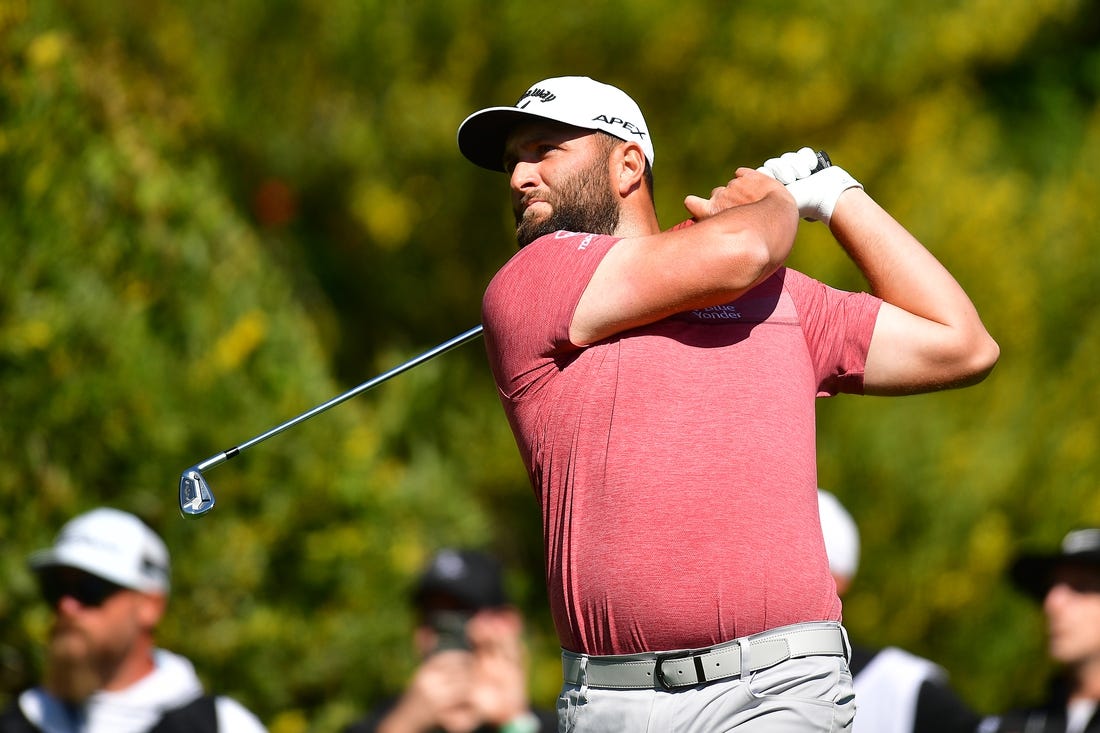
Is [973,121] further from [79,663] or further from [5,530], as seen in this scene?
[79,663]

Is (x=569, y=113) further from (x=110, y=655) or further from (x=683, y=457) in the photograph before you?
(x=110, y=655)

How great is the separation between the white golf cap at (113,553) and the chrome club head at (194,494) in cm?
135

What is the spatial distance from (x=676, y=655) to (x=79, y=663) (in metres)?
2.73

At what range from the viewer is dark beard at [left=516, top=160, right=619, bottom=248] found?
128 inches

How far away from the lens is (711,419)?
110 inches

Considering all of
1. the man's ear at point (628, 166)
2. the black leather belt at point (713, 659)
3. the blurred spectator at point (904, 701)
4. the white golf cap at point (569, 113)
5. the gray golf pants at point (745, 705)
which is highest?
the white golf cap at point (569, 113)

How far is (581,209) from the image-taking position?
3.27 metres

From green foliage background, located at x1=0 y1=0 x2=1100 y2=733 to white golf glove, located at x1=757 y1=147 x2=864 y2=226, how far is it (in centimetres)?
450

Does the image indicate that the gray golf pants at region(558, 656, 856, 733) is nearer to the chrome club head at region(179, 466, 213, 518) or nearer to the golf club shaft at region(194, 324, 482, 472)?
the golf club shaft at region(194, 324, 482, 472)

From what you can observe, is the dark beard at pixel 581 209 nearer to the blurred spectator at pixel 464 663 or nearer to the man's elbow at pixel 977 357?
the man's elbow at pixel 977 357

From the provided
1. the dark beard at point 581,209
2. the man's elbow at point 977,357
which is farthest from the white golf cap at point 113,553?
the man's elbow at point 977,357

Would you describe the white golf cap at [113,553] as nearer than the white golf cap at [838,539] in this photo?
Yes

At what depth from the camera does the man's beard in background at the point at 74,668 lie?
4.70m

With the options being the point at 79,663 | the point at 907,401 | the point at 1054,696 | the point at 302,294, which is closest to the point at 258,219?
the point at 302,294
